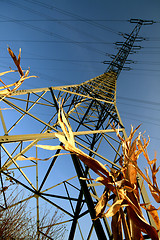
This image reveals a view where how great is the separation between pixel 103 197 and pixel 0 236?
4522 millimetres

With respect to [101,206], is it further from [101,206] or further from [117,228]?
[117,228]

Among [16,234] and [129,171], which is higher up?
[129,171]

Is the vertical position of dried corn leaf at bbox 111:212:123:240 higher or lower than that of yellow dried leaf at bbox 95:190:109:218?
lower

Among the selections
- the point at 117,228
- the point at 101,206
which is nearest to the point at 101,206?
the point at 101,206

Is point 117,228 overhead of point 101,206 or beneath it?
beneath

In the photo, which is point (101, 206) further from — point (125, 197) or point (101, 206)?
point (125, 197)

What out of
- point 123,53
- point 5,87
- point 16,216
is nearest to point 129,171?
point 5,87

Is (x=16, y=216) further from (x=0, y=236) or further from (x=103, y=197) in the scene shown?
(x=103, y=197)

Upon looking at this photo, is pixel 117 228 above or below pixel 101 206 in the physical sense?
below

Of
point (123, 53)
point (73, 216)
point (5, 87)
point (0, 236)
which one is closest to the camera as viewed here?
point (5, 87)

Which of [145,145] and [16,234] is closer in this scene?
[145,145]

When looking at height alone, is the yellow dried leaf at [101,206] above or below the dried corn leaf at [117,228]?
above

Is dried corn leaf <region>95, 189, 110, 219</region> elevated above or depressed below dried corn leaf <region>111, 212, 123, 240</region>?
above

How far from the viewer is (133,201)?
1243 millimetres
